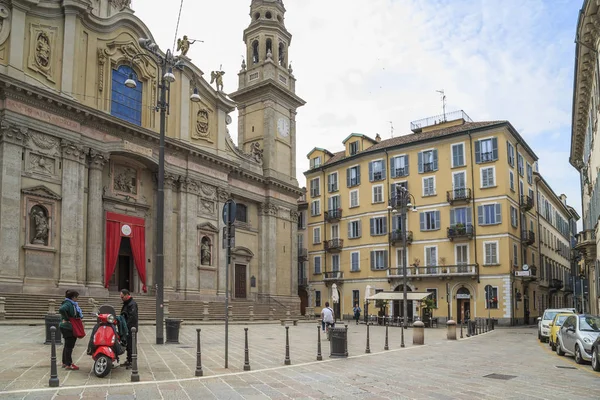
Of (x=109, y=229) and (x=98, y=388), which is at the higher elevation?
(x=109, y=229)

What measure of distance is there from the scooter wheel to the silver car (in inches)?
452

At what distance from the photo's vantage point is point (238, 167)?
1580 inches

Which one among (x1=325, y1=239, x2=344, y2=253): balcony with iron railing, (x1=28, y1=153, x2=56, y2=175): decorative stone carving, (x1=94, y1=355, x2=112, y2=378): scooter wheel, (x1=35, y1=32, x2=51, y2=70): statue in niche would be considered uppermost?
(x1=35, y1=32, x2=51, y2=70): statue in niche

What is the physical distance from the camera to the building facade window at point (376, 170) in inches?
1961

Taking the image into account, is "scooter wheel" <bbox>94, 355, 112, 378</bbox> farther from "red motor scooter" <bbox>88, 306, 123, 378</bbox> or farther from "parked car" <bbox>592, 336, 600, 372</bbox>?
"parked car" <bbox>592, 336, 600, 372</bbox>

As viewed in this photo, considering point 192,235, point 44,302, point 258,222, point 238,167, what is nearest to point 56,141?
point 44,302

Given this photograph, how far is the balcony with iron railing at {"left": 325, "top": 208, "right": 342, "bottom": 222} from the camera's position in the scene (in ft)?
172

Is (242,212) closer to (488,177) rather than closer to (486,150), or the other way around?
(488,177)

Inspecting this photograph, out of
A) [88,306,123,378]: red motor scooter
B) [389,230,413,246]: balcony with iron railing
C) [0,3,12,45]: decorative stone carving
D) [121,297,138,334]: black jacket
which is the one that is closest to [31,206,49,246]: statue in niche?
[0,3,12,45]: decorative stone carving

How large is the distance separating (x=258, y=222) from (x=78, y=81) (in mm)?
17554

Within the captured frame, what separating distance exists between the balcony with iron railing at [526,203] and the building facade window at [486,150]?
5432mm

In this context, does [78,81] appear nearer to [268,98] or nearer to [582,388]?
[268,98]

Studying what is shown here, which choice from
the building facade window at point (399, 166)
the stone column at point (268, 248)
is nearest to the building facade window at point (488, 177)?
the building facade window at point (399, 166)

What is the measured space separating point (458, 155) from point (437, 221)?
18.2 ft
